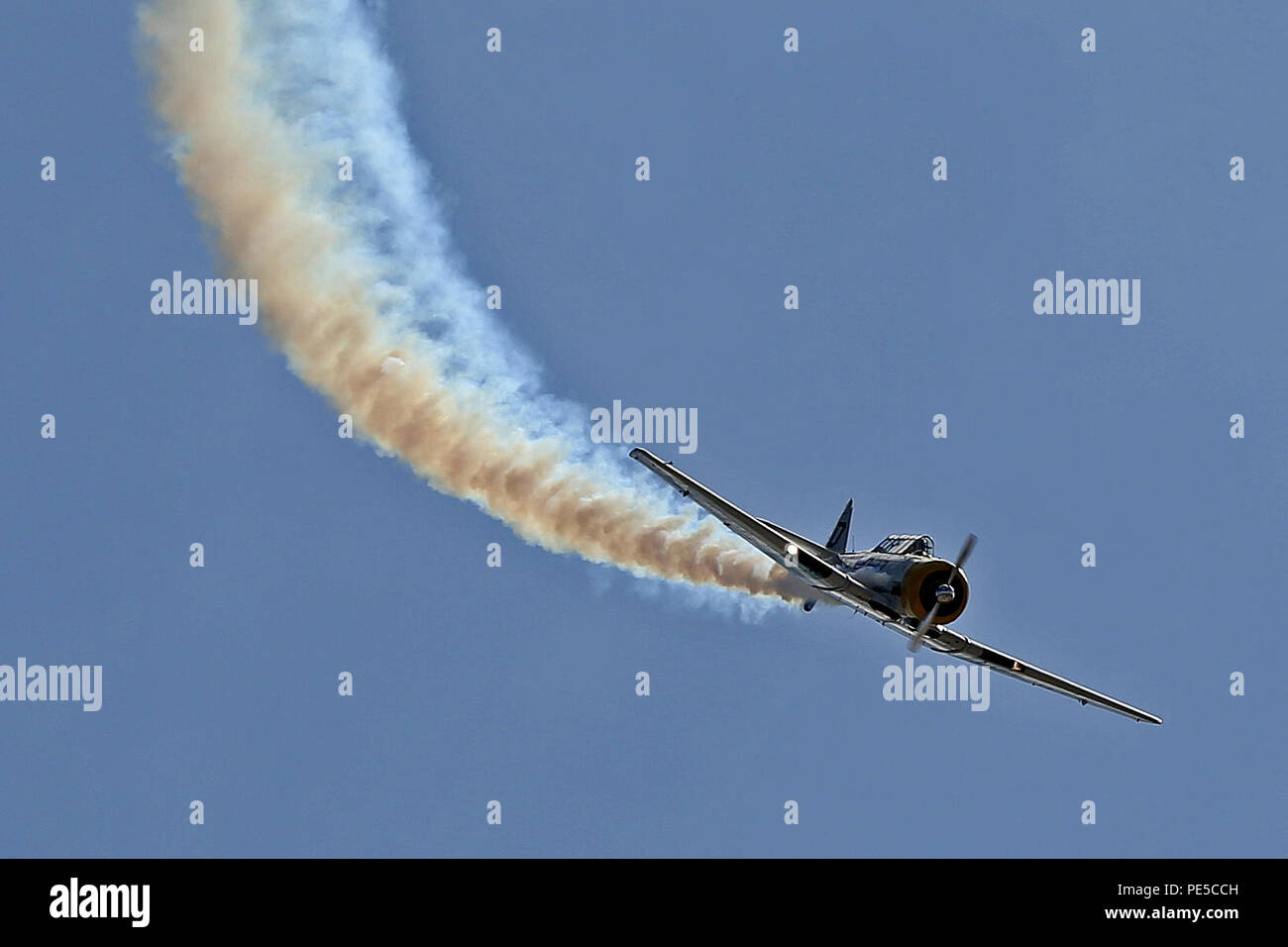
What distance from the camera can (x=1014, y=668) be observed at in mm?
59125

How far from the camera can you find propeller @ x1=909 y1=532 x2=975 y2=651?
50.7 m

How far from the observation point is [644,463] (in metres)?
54.2

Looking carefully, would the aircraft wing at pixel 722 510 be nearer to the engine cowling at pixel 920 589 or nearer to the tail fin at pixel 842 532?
the engine cowling at pixel 920 589

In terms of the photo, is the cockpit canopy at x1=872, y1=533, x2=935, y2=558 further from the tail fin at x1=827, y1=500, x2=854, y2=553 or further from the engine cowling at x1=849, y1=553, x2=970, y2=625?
the tail fin at x1=827, y1=500, x2=854, y2=553

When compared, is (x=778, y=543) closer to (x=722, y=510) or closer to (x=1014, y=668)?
(x=722, y=510)

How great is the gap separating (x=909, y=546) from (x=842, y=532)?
968cm

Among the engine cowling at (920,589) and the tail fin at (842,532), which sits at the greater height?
the tail fin at (842,532)

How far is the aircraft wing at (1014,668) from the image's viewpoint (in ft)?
184

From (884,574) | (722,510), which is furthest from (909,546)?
(722,510)

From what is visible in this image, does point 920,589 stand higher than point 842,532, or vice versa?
point 842,532

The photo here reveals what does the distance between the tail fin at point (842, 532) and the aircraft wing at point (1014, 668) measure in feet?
22.6

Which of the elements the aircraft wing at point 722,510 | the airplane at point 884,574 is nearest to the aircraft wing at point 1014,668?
the airplane at point 884,574
